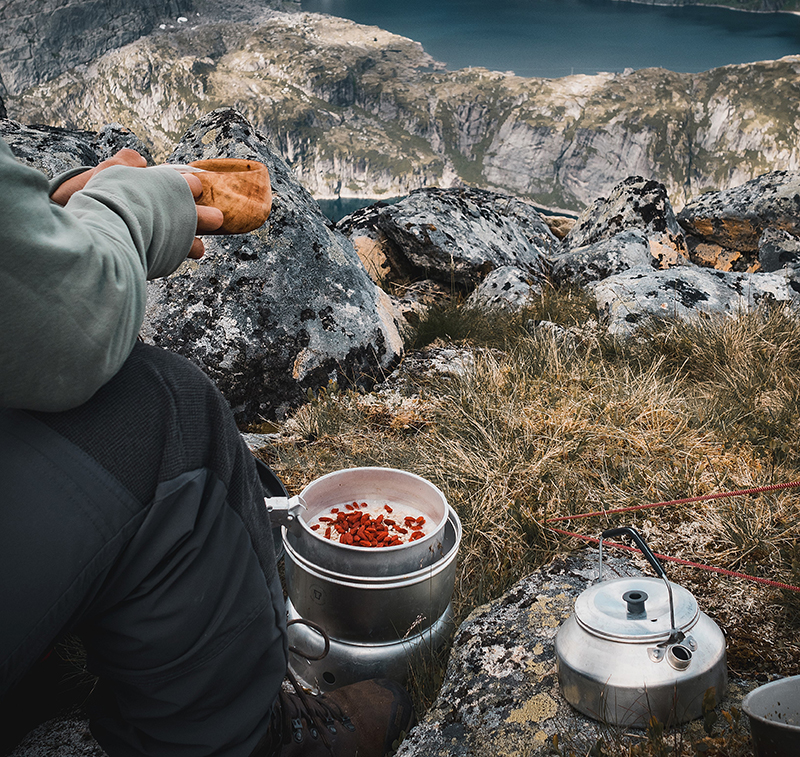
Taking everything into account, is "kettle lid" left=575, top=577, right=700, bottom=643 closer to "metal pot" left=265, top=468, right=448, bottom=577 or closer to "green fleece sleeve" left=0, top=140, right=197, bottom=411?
"metal pot" left=265, top=468, right=448, bottom=577

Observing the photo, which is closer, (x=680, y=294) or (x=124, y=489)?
(x=124, y=489)

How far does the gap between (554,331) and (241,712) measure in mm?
3657

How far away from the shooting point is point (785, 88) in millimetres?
129375

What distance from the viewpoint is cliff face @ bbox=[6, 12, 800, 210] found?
A: 14100 centimetres

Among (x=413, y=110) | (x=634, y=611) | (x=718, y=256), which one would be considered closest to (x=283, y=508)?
(x=634, y=611)

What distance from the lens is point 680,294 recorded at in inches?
188

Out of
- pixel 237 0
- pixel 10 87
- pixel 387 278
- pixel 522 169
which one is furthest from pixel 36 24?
pixel 387 278

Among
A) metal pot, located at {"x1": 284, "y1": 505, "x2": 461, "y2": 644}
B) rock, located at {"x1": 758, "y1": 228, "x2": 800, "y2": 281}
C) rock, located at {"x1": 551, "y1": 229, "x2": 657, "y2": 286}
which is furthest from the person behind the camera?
rock, located at {"x1": 758, "y1": 228, "x2": 800, "y2": 281}

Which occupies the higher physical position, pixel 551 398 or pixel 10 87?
pixel 551 398

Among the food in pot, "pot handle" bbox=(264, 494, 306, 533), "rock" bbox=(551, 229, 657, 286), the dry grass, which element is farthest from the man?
"rock" bbox=(551, 229, 657, 286)

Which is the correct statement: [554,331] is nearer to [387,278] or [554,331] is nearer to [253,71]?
[387,278]

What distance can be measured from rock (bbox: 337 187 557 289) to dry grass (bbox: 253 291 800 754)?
181 cm

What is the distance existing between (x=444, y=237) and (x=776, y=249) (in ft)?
15.0

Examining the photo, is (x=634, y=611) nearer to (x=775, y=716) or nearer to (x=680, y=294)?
(x=775, y=716)
